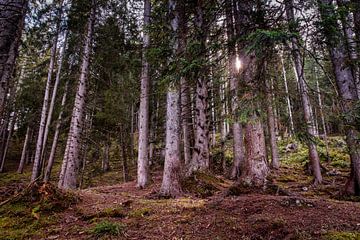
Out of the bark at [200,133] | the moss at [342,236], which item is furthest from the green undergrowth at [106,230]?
the bark at [200,133]

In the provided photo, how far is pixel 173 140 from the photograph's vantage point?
22.1 feet

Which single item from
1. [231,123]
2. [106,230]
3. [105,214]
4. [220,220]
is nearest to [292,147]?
[231,123]

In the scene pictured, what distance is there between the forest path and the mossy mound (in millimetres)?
1525

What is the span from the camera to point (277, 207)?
4355 millimetres

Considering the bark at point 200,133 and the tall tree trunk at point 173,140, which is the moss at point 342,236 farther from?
the bark at point 200,133

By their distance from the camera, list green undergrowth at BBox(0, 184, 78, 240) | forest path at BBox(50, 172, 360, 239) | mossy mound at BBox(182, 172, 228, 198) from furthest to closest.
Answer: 1. mossy mound at BBox(182, 172, 228, 198)
2. green undergrowth at BBox(0, 184, 78, 240)
3. forest path at BBox(50, 172, 360, 239)

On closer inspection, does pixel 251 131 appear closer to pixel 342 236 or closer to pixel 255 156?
pixel 255 156

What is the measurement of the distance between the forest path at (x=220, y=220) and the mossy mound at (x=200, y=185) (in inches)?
60.0

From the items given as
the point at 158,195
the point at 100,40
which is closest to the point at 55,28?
the point at 100,40

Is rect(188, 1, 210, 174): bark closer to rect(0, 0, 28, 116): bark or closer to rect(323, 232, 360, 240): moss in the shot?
rect(323, 232, 360, 240): moss

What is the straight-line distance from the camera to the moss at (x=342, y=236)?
2969mm

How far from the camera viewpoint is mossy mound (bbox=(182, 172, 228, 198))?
6938 mm

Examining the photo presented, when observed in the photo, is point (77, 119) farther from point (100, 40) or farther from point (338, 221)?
point (338, 221)

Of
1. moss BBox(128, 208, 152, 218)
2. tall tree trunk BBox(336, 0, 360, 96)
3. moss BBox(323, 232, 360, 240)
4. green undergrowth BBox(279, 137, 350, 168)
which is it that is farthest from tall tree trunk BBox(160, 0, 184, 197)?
green undergrowth BBox(279, 137, 350, 168)
